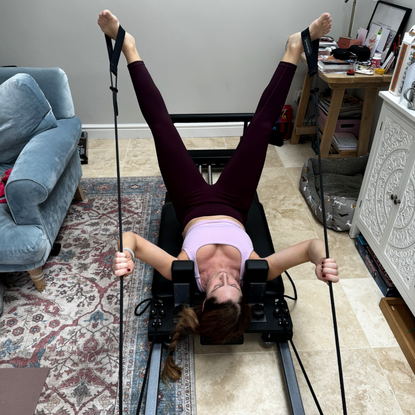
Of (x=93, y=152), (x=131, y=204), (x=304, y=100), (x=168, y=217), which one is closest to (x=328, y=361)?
(x=168, y=217)

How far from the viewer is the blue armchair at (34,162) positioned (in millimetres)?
1580

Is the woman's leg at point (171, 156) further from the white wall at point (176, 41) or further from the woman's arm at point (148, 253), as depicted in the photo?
the white wall at point (176, 41)

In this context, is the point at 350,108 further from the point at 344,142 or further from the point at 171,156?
the point at 171,156

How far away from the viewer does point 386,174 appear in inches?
68.5

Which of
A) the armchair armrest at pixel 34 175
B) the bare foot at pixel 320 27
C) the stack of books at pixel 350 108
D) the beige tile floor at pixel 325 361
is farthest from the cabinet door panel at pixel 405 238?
the armchair armrest at pixel 34 175

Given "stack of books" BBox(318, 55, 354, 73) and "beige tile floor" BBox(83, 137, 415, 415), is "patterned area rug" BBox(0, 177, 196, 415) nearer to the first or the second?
"beige tile floor" BBox(83, 137, 415, 415)

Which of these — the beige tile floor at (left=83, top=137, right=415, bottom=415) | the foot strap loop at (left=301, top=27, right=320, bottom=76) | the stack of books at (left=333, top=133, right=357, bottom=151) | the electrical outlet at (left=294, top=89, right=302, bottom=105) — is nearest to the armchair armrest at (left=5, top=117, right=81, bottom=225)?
the beige tile floor at (left=83, top=137, right=415, bottom=415)

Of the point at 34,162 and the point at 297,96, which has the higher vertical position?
the point at 297,96

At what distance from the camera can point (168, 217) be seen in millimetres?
1908

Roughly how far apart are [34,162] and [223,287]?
1.09m

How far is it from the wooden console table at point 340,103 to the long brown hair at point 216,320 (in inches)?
64.5

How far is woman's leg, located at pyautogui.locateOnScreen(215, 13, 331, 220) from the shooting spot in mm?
1658

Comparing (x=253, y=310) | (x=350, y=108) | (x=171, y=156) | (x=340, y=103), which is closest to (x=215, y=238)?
(x=253, y=310)

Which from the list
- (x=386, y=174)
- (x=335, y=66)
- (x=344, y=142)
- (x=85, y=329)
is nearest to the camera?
(x=85, y=329)
